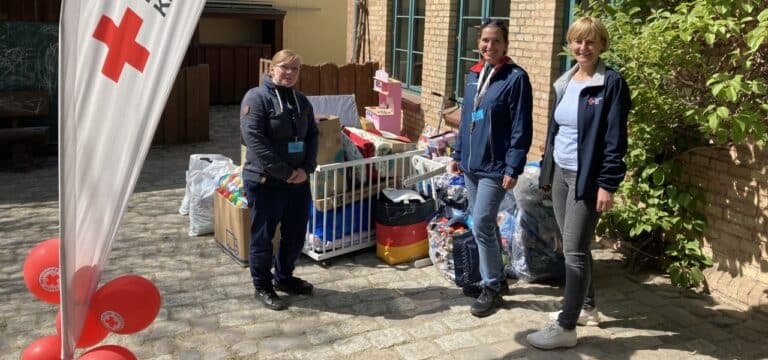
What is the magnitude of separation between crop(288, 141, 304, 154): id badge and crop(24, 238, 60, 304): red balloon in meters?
1.86

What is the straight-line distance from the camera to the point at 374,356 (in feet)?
13.7

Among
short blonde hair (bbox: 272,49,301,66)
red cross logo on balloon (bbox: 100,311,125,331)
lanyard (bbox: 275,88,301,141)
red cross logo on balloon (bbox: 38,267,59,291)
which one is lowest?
red cross logo on balloon (bbox: 100,311,125,331)

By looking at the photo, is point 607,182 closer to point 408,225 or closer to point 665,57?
point 665,57

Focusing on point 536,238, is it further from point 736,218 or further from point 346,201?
point 346,201

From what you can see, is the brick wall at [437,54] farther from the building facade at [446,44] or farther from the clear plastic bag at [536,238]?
the clear plastic bag at [536,238]

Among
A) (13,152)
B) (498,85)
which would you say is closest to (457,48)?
(498,85)

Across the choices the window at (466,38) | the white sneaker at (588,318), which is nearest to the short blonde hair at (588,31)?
the white sneaker at (588,318)

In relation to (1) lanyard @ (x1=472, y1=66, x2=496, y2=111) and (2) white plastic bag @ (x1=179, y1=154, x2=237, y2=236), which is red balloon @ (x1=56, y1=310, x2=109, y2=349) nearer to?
(1) lanyard @ (x1=472, y1=66, x2=496, y2=111)

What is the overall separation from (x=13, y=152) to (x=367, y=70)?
15.9 feet

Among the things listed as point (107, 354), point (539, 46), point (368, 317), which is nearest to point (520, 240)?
point (368, 317)

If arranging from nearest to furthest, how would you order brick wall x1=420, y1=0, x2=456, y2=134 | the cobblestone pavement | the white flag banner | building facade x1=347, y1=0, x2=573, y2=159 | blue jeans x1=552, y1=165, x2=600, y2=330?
the white flag banner → blue jeans x1=552, y1=165, x2=600, y2=330 → the cobblestone pavement → building facade x1=347, y1=0, x2=573, y2=159 → brick wall x1=420, y1=0, x2=456, y2=134

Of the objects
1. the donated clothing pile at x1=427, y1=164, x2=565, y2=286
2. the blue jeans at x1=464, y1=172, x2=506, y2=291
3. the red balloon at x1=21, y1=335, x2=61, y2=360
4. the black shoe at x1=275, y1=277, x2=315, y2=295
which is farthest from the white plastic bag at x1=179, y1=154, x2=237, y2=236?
the red balloon at x1=21, y1=335, x2=61, y2=360

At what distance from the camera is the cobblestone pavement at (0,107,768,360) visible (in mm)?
4238

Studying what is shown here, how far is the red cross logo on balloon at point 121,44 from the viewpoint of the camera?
2443mm
